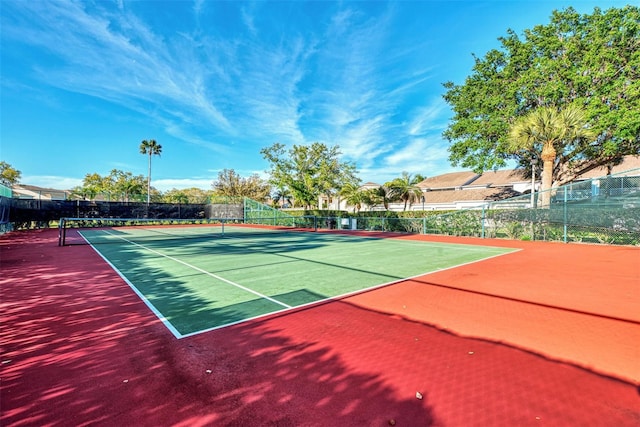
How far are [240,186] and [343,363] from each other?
185ft

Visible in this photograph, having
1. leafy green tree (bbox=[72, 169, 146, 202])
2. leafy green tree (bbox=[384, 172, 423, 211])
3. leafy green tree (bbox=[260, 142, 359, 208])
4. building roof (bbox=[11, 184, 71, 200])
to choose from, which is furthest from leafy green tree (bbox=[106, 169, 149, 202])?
leafy green tree (bbox=[384, 172, 423, 211])

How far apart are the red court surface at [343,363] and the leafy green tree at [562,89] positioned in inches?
760

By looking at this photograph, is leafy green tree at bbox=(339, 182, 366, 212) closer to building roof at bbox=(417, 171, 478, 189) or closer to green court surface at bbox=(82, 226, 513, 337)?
building roof at bbox=(417, 171, 478, 189)

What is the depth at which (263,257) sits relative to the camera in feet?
40.1

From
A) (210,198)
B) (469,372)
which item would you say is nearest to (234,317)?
(469,372)

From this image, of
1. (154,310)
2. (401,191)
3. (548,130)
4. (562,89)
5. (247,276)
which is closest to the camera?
(154,310)

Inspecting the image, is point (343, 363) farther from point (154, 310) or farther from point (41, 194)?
point (41, 194)

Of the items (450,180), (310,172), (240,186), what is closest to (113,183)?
(240,186)

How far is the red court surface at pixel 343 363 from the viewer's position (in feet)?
9.21

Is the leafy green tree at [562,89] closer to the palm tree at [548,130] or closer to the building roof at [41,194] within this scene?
the palm tree at [548,130]

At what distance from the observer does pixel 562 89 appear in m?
20.2

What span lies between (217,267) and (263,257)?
96.9 inches

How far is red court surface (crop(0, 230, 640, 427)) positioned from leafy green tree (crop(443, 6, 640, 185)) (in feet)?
63.3

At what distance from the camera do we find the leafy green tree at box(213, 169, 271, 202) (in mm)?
57094
